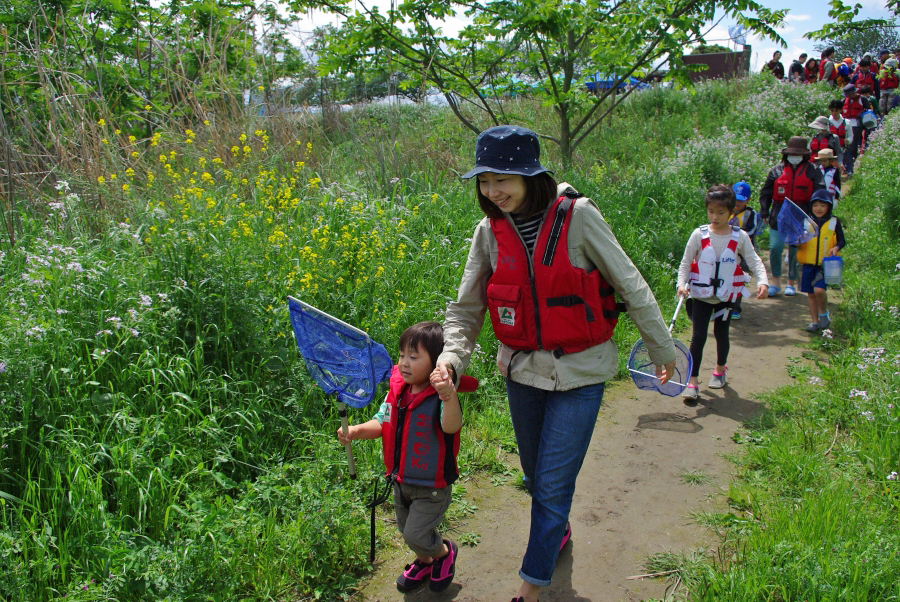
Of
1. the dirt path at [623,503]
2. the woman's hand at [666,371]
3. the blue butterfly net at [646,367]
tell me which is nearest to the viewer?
the woman's hand at [666,371]

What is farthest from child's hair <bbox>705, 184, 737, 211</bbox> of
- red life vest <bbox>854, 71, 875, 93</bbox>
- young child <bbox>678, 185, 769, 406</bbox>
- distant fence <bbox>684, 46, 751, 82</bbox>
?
distant fence <bbox>684, 46, 751, 82</bbox>

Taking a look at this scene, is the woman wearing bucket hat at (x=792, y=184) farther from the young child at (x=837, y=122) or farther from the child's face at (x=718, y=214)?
the young child at (x=837, y=122)

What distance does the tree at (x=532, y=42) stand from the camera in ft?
23.1

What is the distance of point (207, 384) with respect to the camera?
13.0 ft

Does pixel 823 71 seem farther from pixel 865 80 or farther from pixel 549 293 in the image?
pixel 549 293

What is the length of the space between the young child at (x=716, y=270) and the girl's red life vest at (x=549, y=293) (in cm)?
269

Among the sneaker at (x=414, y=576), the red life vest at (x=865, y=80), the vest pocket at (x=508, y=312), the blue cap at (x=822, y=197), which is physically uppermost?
the red life vest at (x=865, y=80)

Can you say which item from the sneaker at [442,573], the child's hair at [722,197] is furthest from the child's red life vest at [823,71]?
the sneaker at [442,573]

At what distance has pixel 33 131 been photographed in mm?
5543

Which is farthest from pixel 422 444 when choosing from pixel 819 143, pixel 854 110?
pixel 854 110

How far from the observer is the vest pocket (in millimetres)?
2744

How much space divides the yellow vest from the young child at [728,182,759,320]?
0.60 metres

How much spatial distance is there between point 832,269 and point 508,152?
203 inches

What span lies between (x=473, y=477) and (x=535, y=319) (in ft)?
5.74
